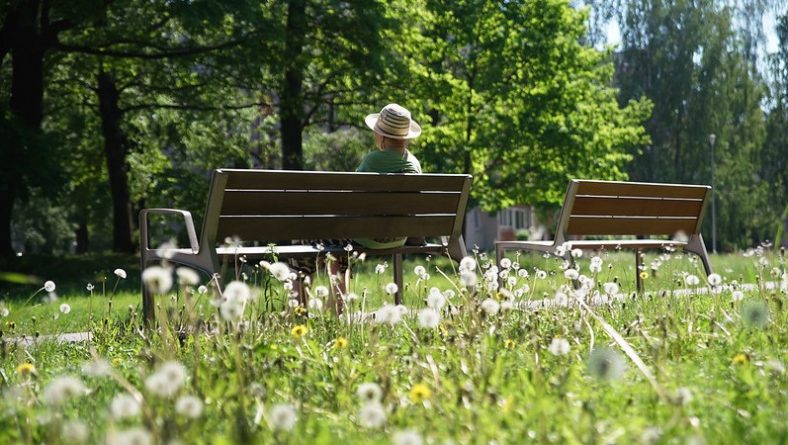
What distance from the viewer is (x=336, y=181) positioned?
19.3 ft

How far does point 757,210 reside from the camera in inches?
1578

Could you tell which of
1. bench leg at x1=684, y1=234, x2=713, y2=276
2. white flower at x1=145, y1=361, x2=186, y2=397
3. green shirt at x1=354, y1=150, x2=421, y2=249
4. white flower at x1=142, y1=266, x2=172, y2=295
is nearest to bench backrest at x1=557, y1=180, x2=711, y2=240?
bench leg at x1=684, y1=234, x2=713, y2=276

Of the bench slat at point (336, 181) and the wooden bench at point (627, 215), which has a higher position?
the bench slat at point (336, 181)

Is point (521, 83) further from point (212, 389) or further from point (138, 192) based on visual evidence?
point (212, 389)

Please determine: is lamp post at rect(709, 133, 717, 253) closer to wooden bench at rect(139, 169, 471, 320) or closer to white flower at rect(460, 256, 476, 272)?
wooden bench at rect(139, 169, 471, 320)

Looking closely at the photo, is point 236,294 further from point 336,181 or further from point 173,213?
point 173,213

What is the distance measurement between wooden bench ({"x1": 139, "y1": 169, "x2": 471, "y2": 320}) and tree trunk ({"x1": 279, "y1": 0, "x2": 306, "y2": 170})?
41.5ft

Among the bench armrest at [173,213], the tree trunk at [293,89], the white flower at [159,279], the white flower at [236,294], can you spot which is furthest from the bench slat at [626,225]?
the tree trunk at [293,89]

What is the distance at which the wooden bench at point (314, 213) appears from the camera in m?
5.43

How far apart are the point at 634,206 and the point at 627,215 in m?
0.10

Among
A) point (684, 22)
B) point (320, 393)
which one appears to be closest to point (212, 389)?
point (320, 393)

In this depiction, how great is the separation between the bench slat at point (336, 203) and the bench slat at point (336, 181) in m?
0.04

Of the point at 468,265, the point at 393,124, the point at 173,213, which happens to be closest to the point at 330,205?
the point at 173,213

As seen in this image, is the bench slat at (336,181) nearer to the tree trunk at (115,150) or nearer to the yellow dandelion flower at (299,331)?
the yellow dandelion flower at (299,331)
